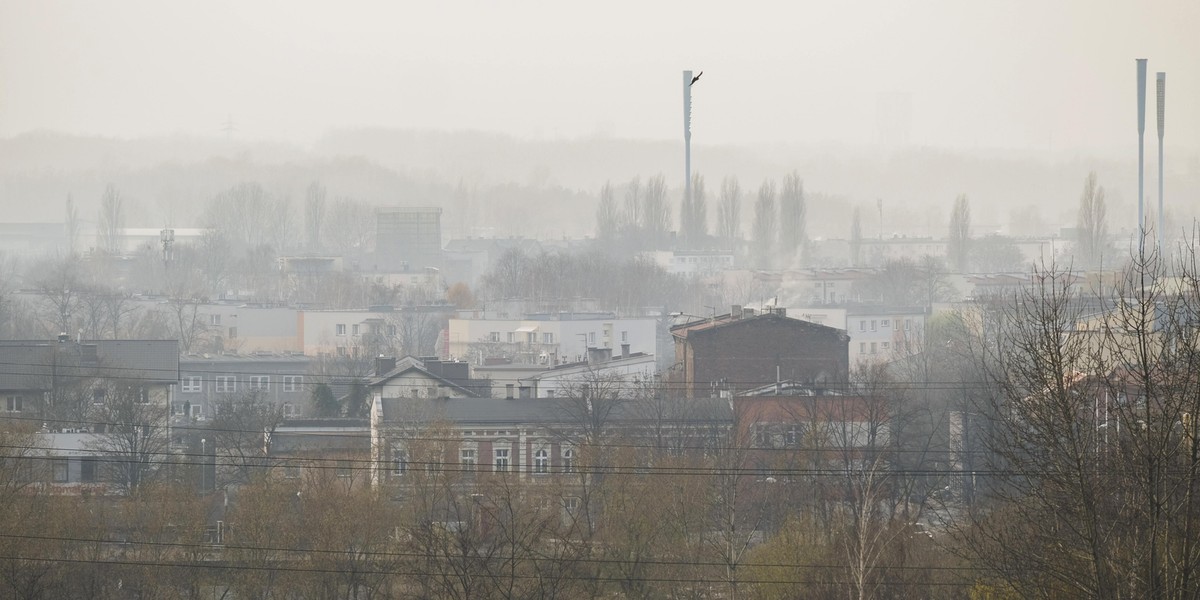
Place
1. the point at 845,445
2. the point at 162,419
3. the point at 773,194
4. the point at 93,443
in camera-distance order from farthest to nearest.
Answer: the point at 773,194
the point at 162,419
the point at 93,443
the point at 845,445

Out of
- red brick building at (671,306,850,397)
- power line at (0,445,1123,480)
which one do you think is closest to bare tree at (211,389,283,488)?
power line at (0,445,1123,480)

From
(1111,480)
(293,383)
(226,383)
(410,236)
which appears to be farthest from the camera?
(410,236)

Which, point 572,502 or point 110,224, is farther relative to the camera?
point 110,224

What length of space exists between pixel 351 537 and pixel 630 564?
1987 millimetres

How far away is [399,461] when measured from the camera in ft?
46.6

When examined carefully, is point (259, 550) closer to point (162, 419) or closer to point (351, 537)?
point (351, 537)

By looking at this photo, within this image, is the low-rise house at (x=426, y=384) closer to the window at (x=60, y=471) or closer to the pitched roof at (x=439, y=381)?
the pitched roof at (x=439, y=381)

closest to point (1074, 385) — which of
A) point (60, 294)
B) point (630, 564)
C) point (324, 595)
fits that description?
point (630, 564)

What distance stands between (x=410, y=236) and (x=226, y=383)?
3269 centimetres

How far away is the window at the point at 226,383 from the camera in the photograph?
23203mm

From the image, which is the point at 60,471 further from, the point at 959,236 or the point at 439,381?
the point at 959,236

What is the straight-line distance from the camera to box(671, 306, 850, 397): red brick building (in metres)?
19.8

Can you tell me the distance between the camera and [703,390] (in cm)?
1895

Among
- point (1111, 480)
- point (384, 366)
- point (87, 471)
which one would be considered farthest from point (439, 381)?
point (1111, 480)
